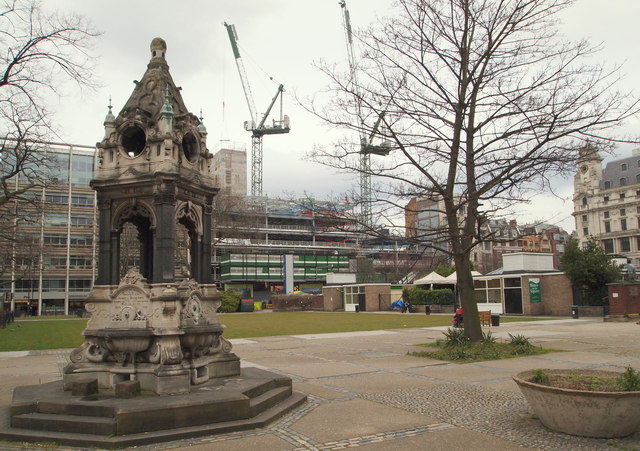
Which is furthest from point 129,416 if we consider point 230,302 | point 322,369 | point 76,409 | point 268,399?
point 230,302

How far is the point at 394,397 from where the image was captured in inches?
382

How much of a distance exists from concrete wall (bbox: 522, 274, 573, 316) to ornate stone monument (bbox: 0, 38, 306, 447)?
31.4 m

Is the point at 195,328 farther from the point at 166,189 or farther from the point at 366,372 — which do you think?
the point at 366,372

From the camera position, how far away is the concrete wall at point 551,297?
118 ft

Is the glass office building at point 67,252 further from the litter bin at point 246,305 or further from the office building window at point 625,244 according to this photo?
the office building window at point 625,244

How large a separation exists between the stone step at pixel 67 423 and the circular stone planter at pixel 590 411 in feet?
18.9

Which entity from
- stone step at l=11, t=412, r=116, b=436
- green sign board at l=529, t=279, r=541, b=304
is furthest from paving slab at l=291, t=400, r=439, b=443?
green sign board at l=529, t=279, r=541, b=304

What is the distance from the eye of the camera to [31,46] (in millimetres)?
16938

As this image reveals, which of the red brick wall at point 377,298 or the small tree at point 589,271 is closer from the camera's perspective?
the small tree at point 589,271

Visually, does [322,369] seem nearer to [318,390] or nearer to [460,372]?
[318,390]

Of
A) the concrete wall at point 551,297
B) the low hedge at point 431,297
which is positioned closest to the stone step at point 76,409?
the concrete wall at point 551,297

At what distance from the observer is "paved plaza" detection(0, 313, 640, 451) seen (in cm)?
676

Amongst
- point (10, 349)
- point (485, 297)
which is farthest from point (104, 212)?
point (485, 297)

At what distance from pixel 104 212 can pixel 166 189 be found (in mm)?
1431
